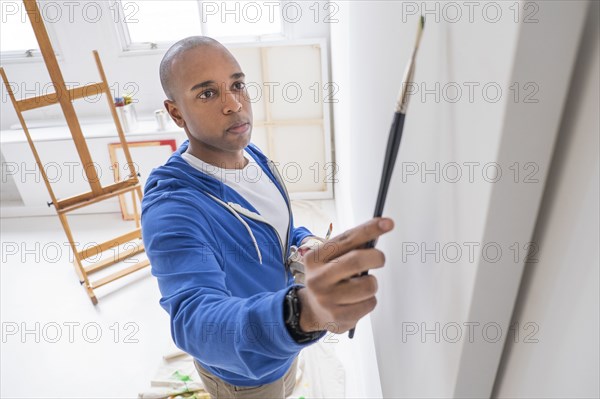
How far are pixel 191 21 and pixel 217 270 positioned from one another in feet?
11.0

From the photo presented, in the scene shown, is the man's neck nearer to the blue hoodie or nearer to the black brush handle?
the blue hoodie

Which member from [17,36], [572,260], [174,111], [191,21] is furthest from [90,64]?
[572,260]

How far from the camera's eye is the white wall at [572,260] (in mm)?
339

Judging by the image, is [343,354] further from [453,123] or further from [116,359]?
[453,123]

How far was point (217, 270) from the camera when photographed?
0.80 metres

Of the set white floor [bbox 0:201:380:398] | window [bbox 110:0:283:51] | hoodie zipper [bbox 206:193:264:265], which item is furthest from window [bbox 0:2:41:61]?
hoodie zipper [bbox 206:193:264:265]

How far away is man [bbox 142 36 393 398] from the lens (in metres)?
0.52

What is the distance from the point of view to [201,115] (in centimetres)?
107

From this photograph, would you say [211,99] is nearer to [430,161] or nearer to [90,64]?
[430,161]

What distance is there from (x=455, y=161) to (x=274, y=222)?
728 mm

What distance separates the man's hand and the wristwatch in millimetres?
44

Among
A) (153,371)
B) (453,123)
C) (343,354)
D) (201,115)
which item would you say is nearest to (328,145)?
(343,354)

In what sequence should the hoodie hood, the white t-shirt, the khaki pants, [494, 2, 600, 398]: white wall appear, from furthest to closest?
the khaki pants < the white t-shirt < the hoodie hood < [494, 2, 600, 398]: white wall

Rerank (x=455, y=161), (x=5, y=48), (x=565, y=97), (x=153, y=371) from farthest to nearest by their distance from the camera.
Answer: (x=5, y=48)
(x=153, y=371)
(x=455, y=161)
(x=565, y=97)
